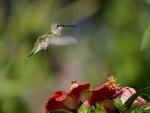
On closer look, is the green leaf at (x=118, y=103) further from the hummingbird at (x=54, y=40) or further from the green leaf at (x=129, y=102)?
the hummingbird at (x=54, y=40)

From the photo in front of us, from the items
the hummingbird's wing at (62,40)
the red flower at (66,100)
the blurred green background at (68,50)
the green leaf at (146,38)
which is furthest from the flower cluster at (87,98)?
the blurred green background at (68,50)

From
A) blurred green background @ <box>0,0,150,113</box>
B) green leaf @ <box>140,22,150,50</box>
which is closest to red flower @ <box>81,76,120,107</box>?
green leaf @ <box>140,22,150,50</box>

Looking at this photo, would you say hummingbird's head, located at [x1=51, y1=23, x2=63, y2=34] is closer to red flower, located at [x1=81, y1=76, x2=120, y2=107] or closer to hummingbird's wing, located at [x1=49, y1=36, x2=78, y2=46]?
hummingbird's wing, located at [x1=49, y1=36, x2=78, y2=46]

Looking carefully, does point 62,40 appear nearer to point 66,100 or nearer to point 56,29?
point 56,29

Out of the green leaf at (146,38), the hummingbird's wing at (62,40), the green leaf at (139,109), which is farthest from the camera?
the green leaf at (146,38)

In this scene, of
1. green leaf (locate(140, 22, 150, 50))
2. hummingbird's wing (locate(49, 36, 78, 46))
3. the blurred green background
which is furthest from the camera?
the blurred green background

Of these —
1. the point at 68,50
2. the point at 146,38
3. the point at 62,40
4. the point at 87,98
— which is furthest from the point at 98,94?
the point at 68,50

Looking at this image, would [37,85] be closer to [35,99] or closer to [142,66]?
[35,99]
